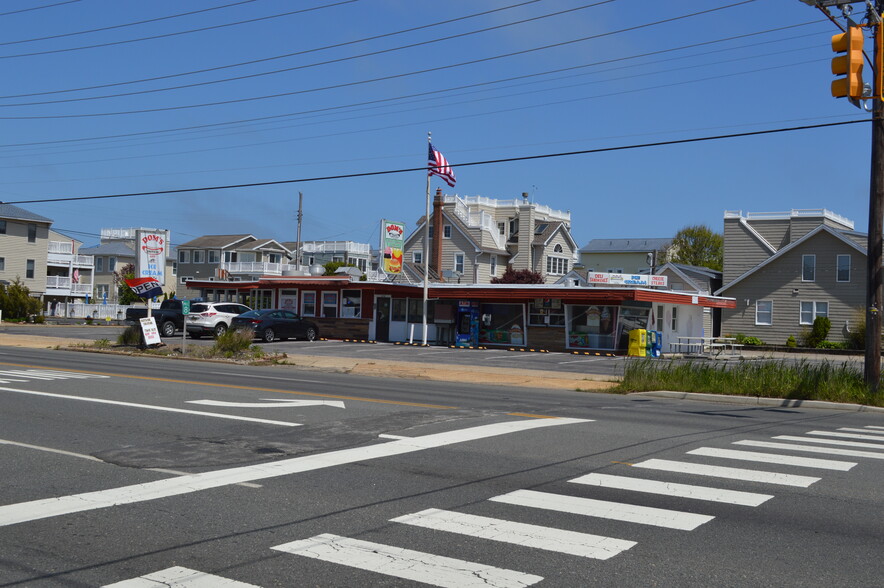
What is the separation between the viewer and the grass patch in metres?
17.3

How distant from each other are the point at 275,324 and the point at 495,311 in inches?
410

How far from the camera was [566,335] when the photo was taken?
37.7 m

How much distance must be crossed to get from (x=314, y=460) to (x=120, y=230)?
371 feet

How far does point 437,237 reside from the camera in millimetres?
65750

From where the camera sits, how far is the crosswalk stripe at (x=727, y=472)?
28.0 ft

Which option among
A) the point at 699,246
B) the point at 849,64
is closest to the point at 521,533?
the point at 849,64

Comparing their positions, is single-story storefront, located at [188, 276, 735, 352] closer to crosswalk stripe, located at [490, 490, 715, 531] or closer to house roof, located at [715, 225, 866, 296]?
house roof, located at [715, 225, 866, 296]

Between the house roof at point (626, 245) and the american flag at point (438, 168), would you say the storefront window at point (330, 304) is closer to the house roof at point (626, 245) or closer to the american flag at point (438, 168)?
the american flag at point (438, 168)

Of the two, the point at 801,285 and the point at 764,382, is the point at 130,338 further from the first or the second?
the point at 801,285

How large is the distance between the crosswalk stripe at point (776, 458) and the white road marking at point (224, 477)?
8.65 ft

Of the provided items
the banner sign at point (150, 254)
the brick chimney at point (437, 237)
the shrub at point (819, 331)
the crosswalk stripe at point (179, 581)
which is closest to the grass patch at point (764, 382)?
the crosswalk stripe at point (179, 581)

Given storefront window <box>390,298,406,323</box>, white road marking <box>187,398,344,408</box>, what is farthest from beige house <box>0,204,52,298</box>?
→ white road marking <box>187,398,344,408</box>

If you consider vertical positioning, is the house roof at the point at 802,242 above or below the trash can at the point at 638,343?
above

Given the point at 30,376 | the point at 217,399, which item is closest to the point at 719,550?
the point at 217,399
